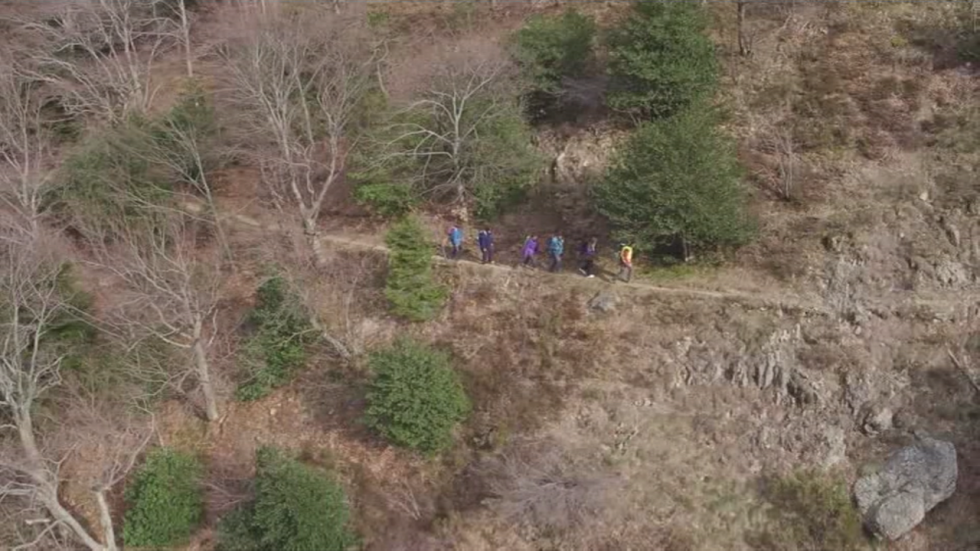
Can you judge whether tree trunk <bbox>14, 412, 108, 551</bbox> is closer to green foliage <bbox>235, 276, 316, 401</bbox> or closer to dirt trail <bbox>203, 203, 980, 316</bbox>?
green foliage <bbox>235, 276, 316, 401</bbox>

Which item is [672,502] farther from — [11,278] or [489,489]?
[11,278]

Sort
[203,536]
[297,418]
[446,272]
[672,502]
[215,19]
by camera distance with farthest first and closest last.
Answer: [215,19] → [446,272] → [297,418] → [203,536] → [672,502]

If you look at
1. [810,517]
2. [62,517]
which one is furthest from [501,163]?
[62,517]

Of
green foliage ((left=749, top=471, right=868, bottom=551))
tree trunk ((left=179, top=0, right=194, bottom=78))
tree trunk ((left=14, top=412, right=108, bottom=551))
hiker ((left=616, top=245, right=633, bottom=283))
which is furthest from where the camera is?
tree trunk ((left=179, top=0, right=194, bottom=78))

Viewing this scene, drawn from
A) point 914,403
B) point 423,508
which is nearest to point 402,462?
point 423,508

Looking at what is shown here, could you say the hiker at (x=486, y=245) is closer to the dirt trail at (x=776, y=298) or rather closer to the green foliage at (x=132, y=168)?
the dirt trail at (x=776, y=298)

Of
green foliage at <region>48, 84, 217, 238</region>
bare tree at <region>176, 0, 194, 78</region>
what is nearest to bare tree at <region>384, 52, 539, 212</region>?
green foliage at <region>48, 84, 217, 238</region>

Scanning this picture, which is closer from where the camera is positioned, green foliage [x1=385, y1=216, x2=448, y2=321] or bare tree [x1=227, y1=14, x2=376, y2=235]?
green foliage [x1=385, y1=216, x2=448, y2=321]
